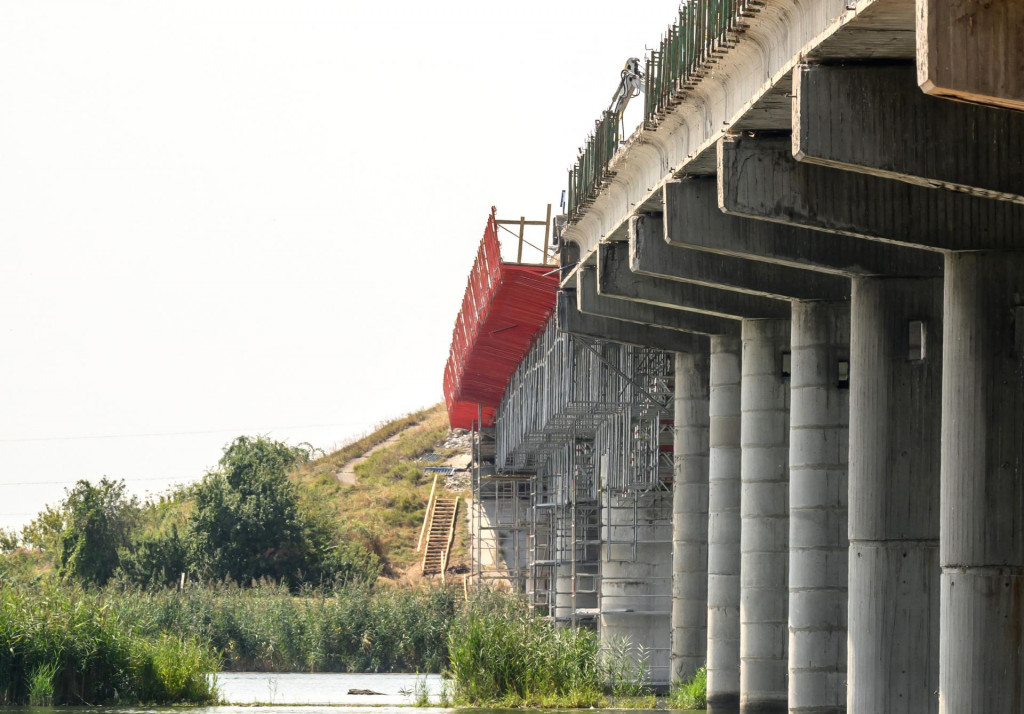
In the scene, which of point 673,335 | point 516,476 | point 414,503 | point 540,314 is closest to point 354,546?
point 414,503

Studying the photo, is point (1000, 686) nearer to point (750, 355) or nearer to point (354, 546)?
point (750, 355)

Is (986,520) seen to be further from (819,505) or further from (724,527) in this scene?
(724,527)

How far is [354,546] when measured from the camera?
3305 inches

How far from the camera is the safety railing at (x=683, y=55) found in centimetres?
1856

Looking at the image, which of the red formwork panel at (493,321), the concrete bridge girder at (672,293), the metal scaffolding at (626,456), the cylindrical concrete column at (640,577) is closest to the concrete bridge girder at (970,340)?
the concrete bridge girder at (672,293)

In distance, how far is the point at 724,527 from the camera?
31.5 m

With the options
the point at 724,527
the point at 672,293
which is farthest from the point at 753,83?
the point at 724,527

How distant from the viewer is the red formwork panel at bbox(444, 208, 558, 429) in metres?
39.4

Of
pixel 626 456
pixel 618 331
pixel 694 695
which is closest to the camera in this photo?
pixel 694 695

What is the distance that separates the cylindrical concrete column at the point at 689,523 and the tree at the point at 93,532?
4651 cm

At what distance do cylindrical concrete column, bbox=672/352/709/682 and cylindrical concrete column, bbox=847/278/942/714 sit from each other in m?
13.8

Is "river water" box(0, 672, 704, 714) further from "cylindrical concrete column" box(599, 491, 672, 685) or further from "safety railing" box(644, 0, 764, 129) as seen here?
"safety railing" box(644, 0, 764, 129)

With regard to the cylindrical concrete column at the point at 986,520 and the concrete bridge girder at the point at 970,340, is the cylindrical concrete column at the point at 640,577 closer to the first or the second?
the concrete bridge girder at the point at 970,340

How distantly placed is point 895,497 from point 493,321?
25240mm
